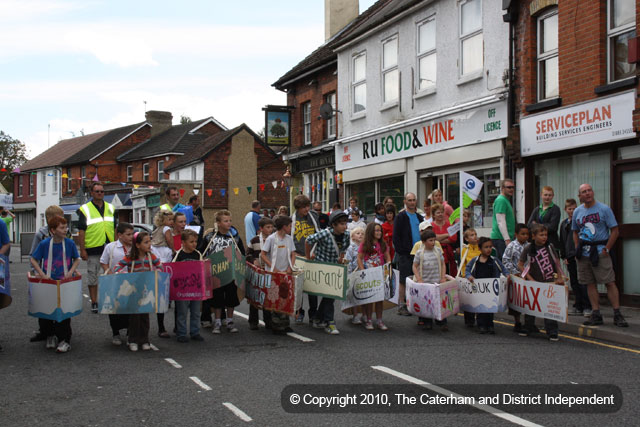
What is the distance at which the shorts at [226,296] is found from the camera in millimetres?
9641

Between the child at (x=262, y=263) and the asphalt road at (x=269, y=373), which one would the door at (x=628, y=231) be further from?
the child at (x=262, y=263)

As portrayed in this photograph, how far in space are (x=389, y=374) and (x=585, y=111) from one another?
783 cm

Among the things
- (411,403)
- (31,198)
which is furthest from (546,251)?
(31,198)

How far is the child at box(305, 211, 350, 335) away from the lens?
9727 millimetres

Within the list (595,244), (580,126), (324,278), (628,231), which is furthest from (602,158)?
(324,278)

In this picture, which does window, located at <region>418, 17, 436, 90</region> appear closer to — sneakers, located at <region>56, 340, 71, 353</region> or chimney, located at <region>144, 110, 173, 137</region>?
sneakers, located at <region>56, 340, 71, 353</region>

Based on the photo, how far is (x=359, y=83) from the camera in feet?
72.9

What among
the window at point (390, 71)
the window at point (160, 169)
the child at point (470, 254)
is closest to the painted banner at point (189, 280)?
the child at point (470, 254)

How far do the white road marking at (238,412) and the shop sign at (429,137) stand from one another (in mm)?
10904

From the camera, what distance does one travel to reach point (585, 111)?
41.3 ft

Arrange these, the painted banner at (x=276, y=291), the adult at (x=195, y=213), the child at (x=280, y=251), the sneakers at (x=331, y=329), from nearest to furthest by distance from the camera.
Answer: the painted banner at (x=276, y=291), the sneakers at (x=331, y=329), the child at (x=280, y=251), the adult at (x=195, y=213)

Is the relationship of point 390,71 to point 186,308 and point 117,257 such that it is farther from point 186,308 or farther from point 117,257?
point 117,257

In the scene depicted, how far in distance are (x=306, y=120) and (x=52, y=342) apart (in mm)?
19145

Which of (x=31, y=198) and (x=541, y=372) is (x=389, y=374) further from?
(x=31, y=198)
